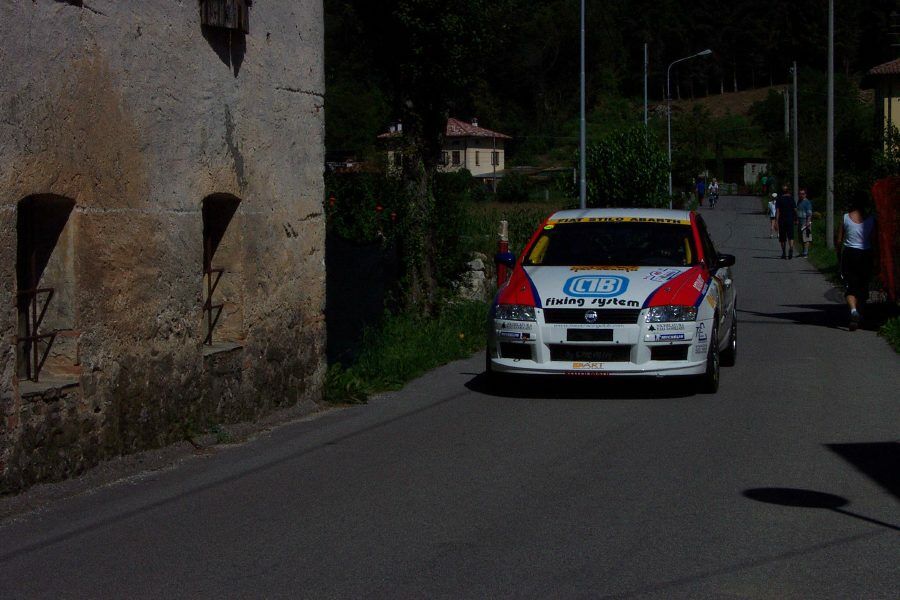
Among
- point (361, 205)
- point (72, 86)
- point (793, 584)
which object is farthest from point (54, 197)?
point (361, 205)

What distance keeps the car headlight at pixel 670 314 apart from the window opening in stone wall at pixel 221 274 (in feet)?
12.0

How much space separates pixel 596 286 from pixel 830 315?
10.0 m

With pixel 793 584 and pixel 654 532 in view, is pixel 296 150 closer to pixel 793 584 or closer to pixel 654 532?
pixel 654 532

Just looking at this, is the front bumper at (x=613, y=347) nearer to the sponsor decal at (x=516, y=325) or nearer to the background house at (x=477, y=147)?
the sponsor decal at (x=516, y=325)

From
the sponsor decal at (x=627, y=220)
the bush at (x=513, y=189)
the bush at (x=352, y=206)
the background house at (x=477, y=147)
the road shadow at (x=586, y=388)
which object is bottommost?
the road shadow at (x=586, y=388)

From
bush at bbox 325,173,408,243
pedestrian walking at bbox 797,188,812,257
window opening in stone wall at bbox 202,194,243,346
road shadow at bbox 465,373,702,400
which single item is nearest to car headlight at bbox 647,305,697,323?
road shadow at bbox 465,373,702,400

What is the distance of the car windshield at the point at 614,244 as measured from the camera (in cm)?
1269

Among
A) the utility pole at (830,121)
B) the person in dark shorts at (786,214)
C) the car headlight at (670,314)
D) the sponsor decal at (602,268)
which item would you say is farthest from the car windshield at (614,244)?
the utility pole at (830,121)

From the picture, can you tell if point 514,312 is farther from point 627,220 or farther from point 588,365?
point 627,220

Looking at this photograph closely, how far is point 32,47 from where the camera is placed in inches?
306

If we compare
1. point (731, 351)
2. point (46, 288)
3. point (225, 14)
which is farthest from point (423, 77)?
point (46, 288)

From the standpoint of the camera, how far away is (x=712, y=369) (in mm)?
11883

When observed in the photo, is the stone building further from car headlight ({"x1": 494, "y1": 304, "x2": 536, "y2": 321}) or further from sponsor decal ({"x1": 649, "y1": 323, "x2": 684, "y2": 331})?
sponsor decal ({"x1": 649, "y1": 323, "x2": 684, "y2": 331})

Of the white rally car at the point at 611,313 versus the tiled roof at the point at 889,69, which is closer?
the white rally car at the point at 611,313
